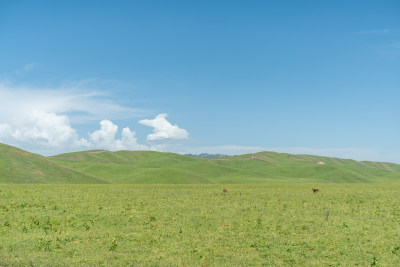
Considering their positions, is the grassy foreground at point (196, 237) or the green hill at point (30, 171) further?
the green hill at point (30, 171)

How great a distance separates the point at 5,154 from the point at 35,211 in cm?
10048

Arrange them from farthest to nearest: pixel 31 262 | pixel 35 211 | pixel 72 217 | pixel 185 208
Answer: pixel 185 208 → pixel 35 211 → pixel 72 217 → pixel 31 262

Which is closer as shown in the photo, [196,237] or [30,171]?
[196,237]

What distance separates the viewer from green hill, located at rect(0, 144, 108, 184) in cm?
10444

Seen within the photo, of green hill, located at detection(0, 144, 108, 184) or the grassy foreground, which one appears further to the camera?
green hill, located at detection(0, 144, 108, 184)

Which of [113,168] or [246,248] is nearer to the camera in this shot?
[246,248]

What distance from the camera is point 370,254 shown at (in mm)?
19781

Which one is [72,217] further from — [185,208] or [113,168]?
[113,168]

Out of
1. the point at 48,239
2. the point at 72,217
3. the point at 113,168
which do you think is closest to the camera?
the point at 48,239

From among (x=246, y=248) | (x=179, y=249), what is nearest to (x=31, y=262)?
(x=179, y=249)

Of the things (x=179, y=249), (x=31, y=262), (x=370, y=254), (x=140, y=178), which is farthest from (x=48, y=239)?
(x=140, y=178)

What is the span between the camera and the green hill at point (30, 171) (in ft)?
343

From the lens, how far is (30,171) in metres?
110

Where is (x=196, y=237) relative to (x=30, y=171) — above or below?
below
